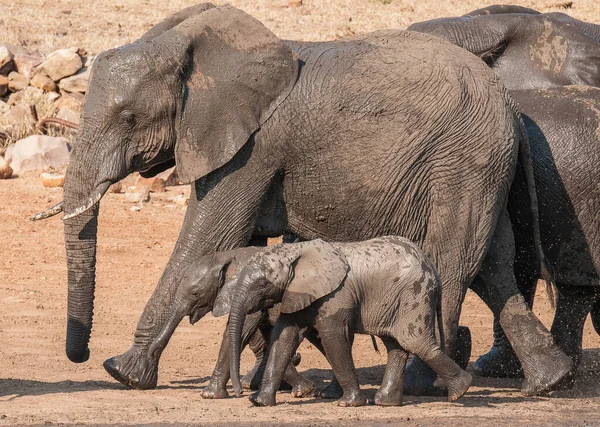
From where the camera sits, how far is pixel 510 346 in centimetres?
988

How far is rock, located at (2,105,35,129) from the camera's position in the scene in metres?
15.8

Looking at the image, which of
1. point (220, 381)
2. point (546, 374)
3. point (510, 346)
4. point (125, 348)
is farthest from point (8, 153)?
point (546, 374)

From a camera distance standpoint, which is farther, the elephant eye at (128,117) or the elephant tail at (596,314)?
the elephant tail at (596,314)

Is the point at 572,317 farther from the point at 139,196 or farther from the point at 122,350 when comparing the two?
the point at 139,196

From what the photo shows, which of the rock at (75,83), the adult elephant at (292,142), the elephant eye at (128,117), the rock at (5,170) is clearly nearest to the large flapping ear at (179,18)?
the adult elephant at (292,142)

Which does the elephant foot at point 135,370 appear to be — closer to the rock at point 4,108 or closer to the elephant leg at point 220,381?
the elephant leg at point 220,381

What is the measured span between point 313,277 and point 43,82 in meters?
9.40

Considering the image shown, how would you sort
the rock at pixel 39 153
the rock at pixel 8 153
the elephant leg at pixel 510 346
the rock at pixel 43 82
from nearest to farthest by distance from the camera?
1. the elephant leg at pixel 510 346
2. the rock at pixel 39 153
3. the rock at pixel 8 153
4. the rock at pixel 43 82

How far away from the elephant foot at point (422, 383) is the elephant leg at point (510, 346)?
0.92 meters

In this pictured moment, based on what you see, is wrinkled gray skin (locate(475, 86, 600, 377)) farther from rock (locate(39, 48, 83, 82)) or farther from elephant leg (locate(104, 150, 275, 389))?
rock (locate(39, 48, 83, 82))

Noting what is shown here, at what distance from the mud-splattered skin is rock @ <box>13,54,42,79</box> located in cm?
656

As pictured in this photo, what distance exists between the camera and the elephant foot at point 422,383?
28.2 ft

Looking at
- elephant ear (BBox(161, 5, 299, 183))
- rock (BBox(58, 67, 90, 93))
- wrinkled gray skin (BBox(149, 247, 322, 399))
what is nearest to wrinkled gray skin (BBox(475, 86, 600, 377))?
elephant ear (BBox(161, 5, 299, 183))

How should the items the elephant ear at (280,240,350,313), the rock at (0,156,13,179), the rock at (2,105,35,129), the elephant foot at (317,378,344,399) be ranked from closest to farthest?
the elephant ear at (280,240,350,313), the elephant foot at (317,378,344,399), the rock at (0,156,13,179), the rock at (2,105,35,129)
